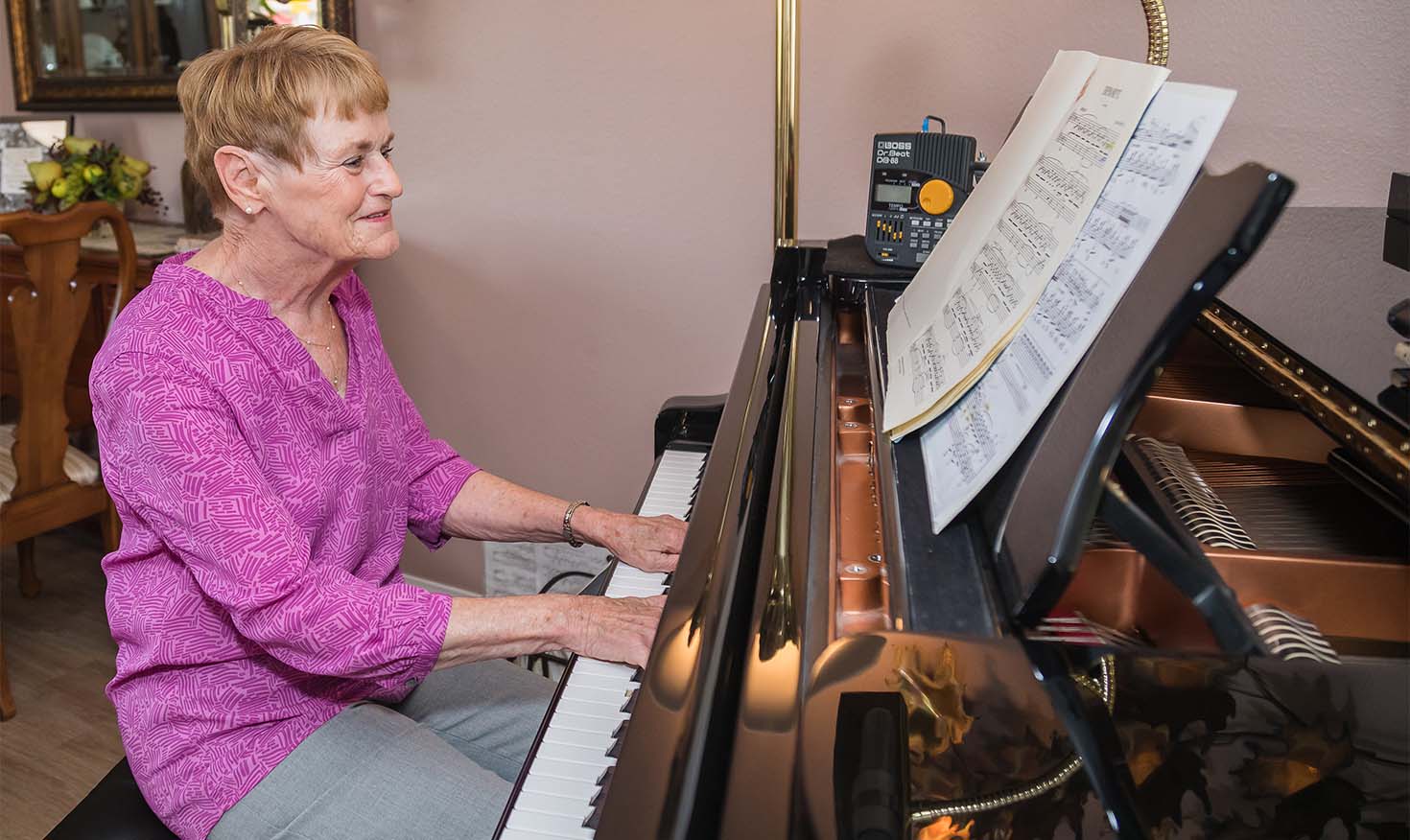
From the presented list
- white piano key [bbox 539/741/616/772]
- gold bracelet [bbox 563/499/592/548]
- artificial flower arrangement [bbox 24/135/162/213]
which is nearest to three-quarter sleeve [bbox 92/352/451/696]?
white piano key [bbox 539/741/616/772]

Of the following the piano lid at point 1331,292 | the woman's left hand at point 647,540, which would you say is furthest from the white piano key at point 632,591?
the piano lid at point 1331,292

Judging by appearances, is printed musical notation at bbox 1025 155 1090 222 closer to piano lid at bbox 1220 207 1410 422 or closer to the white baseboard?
piano lid at bbox 1220 207 1410 422

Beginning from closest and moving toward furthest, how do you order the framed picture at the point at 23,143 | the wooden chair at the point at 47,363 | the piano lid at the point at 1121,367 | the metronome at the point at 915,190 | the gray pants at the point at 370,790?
1. the piano lid at the point at 1121,367
2. the gray pants at the point at 370,790
3. the metronome at the point at 915,190
4. the wooden chair at the point at 47,363
5. the framed picture at the point at 23,143

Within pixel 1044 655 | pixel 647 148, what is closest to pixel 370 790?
pixel 1044 655

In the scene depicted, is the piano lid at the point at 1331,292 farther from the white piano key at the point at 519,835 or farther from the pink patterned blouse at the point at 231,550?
the pink patterned blouse at the point at 231,550

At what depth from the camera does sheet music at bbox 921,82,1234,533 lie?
789 millimetres

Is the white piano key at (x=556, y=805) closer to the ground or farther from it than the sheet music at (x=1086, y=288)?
closer to the ground

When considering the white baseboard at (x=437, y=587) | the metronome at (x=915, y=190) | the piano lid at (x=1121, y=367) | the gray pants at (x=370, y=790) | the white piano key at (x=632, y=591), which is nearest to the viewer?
the piano lid at (x=1121, y=367)

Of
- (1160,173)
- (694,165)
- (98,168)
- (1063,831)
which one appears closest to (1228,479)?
(1160,173)

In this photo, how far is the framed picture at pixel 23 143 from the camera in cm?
A: 322

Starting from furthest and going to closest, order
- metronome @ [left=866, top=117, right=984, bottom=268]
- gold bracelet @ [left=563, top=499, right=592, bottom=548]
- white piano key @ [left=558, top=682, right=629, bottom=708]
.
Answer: metronome @ [left=866, top=117, right=984, bottom=268] < gold bracelet @ [left=563, top=499, right=592, bottom=548] < white piano key @ [left=558, top=682, right=629, bottom=708]

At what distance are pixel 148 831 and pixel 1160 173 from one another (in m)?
1.22

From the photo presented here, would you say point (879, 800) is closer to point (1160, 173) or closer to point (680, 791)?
point (680, 791)

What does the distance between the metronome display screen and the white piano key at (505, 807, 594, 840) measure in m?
1.12
